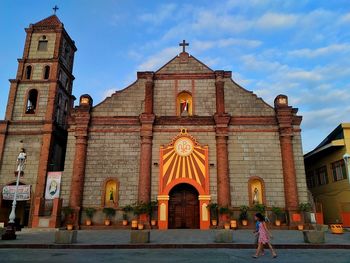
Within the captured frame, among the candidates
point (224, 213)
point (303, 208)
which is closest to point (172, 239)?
point (224, 213)

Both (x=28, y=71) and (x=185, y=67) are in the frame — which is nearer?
(x=185, y=67)

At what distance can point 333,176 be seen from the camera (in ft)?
86.9

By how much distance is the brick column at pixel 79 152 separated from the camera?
21203 mm

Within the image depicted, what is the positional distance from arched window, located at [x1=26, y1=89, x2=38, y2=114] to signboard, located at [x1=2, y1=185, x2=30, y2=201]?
6738mm

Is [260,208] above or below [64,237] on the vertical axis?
above

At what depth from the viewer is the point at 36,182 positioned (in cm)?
2361

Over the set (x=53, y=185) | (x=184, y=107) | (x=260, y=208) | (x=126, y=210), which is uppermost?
(x=184, y=107)

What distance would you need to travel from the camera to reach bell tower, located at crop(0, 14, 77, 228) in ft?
80.1

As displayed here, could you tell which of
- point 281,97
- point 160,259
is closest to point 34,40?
point 281,97

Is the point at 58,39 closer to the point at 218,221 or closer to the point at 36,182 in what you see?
the point at 36,182

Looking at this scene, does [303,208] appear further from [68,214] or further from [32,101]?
[32,101]

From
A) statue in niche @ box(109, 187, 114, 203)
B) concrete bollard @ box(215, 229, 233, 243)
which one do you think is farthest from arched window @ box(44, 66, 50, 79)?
concrete bollard @ box(215, 229, 233, 243)

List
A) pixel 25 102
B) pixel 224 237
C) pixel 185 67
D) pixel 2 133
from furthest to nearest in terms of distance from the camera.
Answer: pixel 25 102, pixel 185 67, pixel 2 133, pixel 224 237

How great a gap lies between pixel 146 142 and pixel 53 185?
24.9ft
